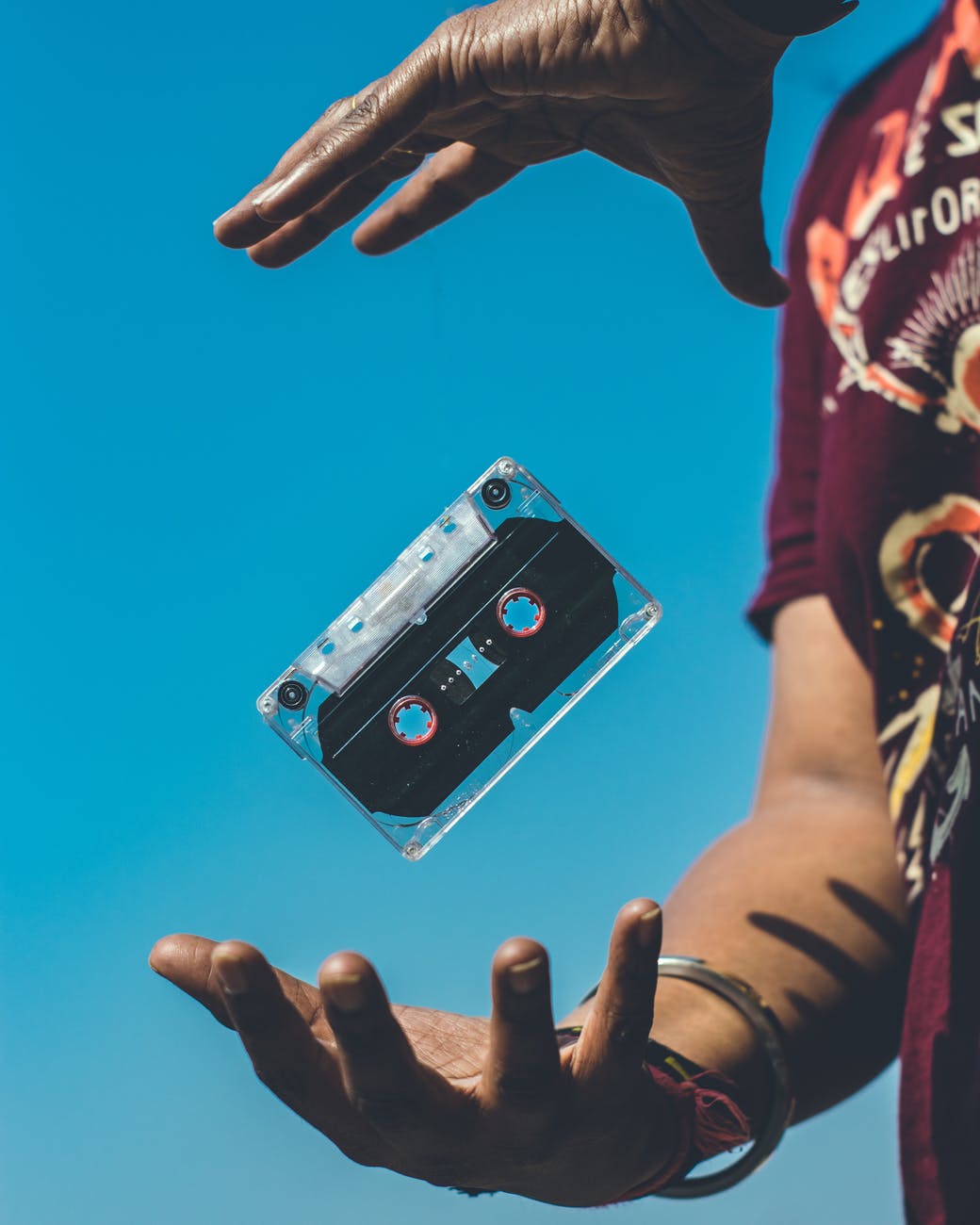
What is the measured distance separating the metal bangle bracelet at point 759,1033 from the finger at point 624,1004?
11.9 inches

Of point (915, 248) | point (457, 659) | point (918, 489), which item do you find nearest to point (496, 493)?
point (457, 659)

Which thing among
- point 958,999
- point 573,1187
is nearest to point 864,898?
point 958,999

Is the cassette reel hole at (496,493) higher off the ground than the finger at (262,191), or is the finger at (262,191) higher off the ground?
the finger at (262,191)

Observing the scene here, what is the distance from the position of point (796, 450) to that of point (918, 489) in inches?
15.5

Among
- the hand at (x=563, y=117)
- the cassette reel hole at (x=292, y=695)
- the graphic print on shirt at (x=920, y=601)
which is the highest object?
the hand at (x=563, y=117)

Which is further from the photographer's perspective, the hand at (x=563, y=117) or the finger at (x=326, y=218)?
the finger at (x=326, y=218)

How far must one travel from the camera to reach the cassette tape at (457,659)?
4.11 feet

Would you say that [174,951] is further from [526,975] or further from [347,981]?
[526,975]

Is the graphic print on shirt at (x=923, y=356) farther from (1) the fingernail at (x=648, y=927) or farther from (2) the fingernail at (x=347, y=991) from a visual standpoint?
(2) the fingernail at (x=347, y=991)

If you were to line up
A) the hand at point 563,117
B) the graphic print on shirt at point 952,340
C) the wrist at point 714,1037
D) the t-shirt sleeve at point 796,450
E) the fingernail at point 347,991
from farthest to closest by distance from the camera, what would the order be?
the t-shirt sleeve at point 796,450 < the graphic print on shirt at point 952,340 < the wrist at point 714,1037 < the hand at point 563,117 < the fingernail at point 347,991

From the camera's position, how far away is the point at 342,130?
1074mm

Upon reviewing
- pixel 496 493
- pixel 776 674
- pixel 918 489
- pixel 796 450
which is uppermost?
pixel 496 493

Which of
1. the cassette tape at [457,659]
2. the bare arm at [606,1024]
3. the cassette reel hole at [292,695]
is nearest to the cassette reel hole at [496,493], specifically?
the cassette tape at [457,659]

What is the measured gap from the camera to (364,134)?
42.1 inches
